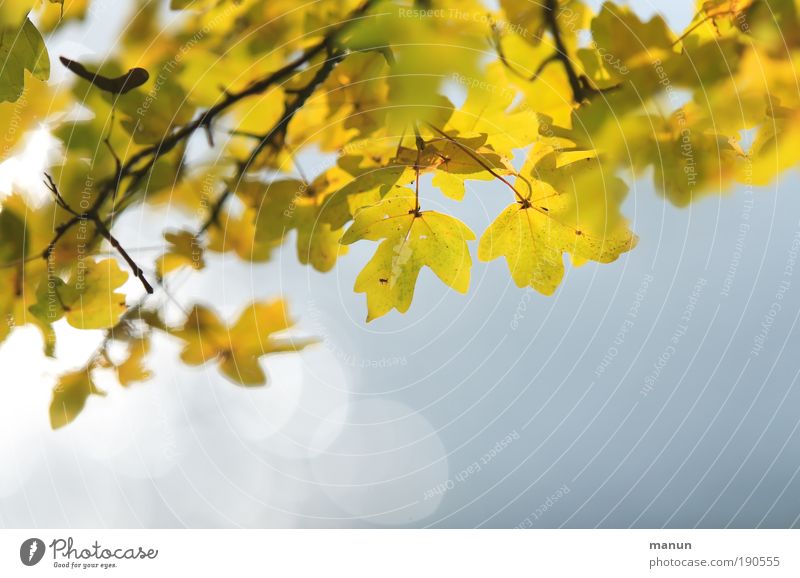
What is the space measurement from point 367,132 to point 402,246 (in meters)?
0.08

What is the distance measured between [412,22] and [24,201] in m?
0.30

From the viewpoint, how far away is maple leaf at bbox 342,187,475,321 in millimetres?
441

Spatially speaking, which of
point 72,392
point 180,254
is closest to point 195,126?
point 180,254

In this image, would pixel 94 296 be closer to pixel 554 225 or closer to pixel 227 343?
pixel 227 343

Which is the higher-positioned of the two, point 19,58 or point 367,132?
point 19,58

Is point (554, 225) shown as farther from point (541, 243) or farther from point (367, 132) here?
point (367, 132)

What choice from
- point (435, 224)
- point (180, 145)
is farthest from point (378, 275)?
point (180, 145)

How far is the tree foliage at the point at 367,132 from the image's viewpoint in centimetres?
39

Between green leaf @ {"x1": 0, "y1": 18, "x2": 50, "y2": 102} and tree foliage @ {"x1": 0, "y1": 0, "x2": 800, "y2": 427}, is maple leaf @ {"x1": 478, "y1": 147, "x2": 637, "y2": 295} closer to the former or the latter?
tree foliage @ {"x1": 0, "y1": 0, "x2": 800, "y2": 427}

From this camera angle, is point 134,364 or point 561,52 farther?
point 134,364

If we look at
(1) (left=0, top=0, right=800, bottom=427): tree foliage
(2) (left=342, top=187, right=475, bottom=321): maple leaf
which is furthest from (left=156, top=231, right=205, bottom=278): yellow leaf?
(2) (left=342, top=187, right=475, bottom=321): maple leaf

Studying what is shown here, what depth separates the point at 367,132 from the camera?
41 cm

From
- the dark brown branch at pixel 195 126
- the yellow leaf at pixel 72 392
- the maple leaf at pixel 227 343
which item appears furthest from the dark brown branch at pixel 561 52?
the yellow leaf at pixel 72 392
